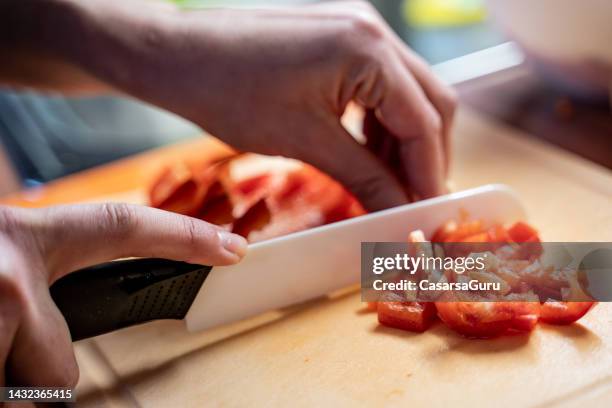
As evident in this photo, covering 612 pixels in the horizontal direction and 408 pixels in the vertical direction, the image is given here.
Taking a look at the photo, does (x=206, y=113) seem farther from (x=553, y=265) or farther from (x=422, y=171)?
(x=553, y=265)

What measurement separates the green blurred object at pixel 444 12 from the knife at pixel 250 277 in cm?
167

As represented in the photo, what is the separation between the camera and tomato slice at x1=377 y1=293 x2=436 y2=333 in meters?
0.98

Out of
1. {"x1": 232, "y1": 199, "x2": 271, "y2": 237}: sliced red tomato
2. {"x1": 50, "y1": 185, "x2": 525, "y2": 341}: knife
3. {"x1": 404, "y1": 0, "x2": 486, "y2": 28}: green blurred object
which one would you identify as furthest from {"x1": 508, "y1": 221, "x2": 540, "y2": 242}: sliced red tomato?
{"x1": 404, "y1": 0, "x2": 486, "y2": 28}: green blurred object

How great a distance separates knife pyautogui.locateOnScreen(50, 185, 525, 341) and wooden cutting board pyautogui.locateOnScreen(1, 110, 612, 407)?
0.03 metres

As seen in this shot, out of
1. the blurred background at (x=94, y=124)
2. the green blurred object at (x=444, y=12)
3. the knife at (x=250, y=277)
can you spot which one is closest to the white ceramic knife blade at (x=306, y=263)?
the knife at (x=250, y=277)

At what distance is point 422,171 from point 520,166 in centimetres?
30

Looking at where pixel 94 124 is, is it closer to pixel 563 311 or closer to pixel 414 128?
pixel 414 128

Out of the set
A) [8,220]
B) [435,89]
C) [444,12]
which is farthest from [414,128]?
[444,12]

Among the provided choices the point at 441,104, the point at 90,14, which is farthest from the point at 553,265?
the point at 90,14

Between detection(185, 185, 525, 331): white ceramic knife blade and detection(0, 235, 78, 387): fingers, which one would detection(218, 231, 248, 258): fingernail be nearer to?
detection(185, 185, 525, 331): white ceramic knife blade

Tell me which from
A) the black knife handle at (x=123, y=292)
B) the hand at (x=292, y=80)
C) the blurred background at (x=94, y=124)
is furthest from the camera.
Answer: the blurred background at (x=94, y=124)

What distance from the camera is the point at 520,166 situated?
1.40m

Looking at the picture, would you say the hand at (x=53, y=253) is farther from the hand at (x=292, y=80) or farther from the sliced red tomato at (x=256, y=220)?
the hand at (x=292, y=80)

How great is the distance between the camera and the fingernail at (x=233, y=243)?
97 cm
